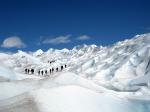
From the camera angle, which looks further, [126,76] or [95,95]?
[126,76]

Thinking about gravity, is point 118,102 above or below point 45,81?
below

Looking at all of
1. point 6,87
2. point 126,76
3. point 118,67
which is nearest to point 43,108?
point 6,87

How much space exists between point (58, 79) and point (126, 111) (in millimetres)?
8079

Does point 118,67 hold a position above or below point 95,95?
above

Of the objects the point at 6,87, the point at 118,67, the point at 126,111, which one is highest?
the point at 118,67

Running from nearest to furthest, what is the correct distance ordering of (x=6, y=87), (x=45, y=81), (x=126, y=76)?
(x=6, y=87) < (x=45, y=81) < (x=126, y=76)

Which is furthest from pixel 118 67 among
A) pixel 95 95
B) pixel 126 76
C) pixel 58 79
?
pixel 95 95

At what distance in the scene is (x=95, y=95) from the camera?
1856 cm

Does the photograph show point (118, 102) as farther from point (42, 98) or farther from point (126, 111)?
point (42, 98)

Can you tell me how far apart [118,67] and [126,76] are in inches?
287

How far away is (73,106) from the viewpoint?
1670cm

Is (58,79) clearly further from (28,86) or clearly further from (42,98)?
(42,98)

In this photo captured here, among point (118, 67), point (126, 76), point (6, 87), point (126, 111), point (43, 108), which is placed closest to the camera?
point (43, 108)

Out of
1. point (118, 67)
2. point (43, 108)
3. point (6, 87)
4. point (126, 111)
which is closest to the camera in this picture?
point (43, 108)
